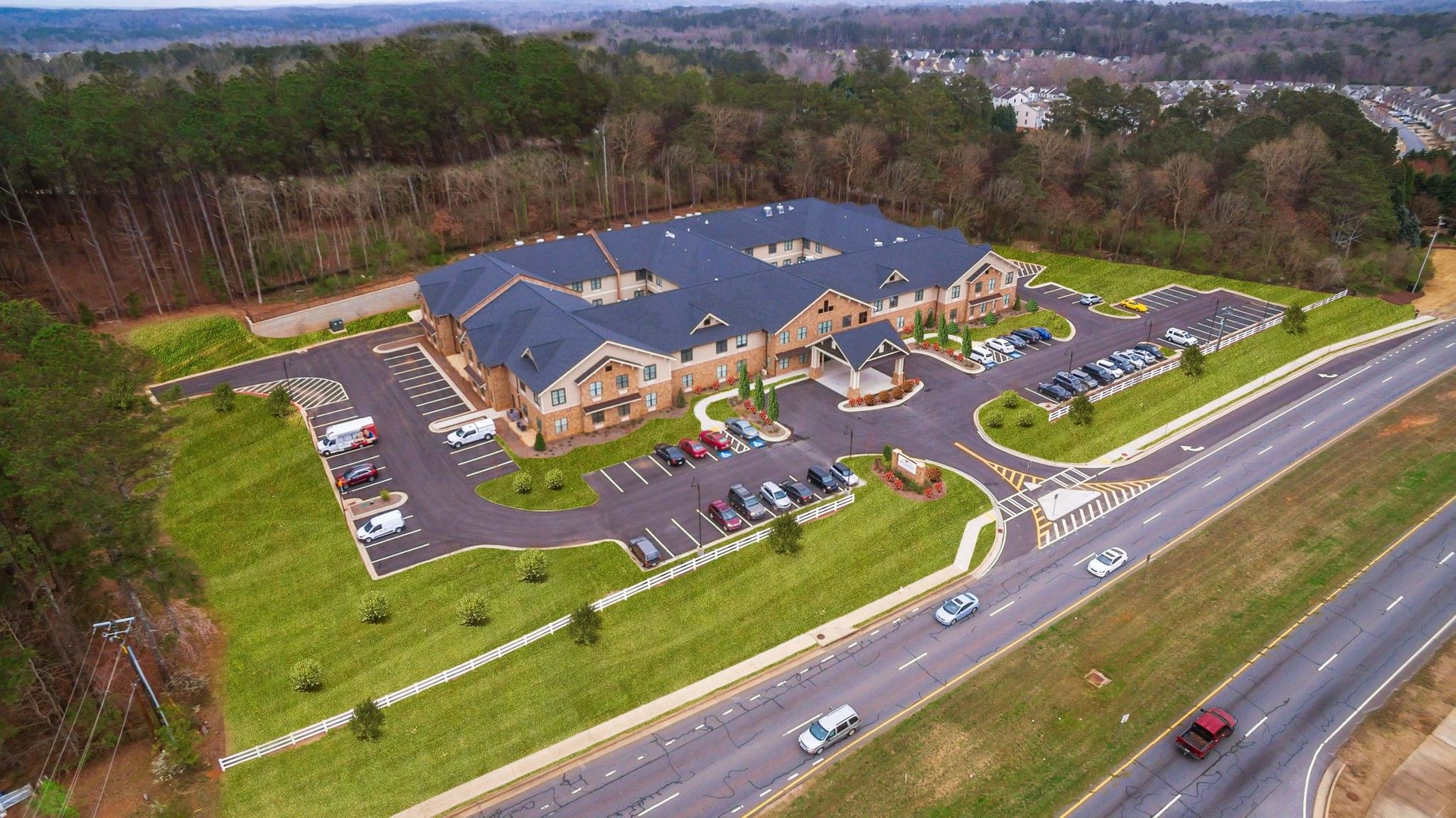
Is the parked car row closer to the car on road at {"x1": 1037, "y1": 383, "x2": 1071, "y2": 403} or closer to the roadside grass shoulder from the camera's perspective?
the car on road at {"x1": 1037, "y1": 383, "x2": 1071, "y2": 403}

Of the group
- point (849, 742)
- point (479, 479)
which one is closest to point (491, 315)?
point (479, 479)

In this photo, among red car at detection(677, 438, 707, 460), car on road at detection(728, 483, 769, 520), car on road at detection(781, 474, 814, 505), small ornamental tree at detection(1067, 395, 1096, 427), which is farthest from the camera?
small ornamental tree at detection(1067, 395, 1096, 427)

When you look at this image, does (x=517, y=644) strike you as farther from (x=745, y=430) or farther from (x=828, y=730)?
(x=745, y=430)

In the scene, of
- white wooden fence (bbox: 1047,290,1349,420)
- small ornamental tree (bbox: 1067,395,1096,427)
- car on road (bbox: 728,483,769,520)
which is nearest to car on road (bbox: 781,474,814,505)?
car on road (bbox: 728,483,769,520)

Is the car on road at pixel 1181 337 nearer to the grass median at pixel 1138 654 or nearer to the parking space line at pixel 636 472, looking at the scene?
the grass median at pixel 1138 654

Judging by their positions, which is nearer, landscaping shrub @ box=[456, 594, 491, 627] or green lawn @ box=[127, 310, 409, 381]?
landscaping shrub @ box=[456, 594, 491, 627]

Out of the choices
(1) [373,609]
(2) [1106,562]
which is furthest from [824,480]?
(1) [373,609]

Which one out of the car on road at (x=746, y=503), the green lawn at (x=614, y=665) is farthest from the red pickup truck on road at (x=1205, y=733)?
the car on road at (x=746, y=503)
